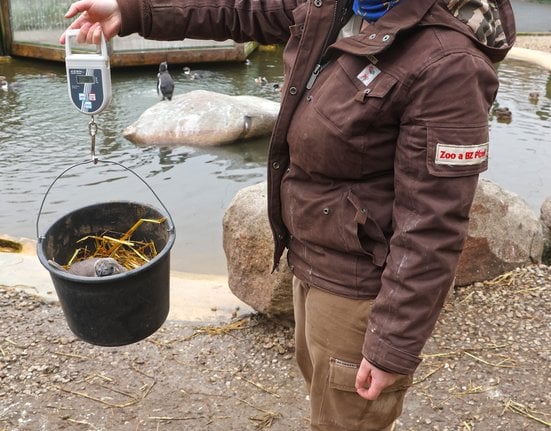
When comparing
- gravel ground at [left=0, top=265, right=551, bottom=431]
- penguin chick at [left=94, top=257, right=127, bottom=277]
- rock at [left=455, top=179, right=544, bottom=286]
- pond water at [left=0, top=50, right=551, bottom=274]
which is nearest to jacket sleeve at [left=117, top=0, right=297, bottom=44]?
penguin chick at [left=94, top=257, right=127, bottom=277]

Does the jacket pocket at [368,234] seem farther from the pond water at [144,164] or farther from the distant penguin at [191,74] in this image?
the distant penguin at [191,74]

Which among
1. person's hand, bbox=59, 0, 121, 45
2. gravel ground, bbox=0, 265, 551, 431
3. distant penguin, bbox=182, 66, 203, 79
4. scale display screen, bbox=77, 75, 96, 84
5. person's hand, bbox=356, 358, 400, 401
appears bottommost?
distant penguin, bbox=182, 66, 203, 79

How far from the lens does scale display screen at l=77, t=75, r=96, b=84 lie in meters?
2.16

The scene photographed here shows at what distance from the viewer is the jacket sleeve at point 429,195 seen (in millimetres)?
1447

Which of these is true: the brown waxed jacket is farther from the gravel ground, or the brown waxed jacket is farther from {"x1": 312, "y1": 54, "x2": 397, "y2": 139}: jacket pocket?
the gravel ground

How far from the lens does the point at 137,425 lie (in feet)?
8.95

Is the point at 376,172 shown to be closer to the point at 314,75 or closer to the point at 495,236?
the point at 314,75

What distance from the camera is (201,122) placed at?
8508 mm

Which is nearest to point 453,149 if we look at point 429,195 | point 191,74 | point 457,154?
point 457,154

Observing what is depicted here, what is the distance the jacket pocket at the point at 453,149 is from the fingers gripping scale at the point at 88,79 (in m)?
1.18

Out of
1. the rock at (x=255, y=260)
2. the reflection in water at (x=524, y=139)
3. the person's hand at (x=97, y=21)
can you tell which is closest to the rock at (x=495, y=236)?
the rock at (x=255, y=260)

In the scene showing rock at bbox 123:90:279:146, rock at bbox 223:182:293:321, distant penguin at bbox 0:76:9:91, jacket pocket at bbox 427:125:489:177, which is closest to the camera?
jacket pocket at bbox 427:125:489:177

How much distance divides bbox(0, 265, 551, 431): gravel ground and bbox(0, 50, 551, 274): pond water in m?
1.84

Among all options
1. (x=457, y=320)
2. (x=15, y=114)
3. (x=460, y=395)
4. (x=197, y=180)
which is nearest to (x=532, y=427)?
(x=460, y=395)
